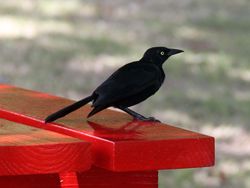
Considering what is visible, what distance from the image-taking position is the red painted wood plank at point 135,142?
9.26 ft

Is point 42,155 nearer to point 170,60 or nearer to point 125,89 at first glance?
point 125,89

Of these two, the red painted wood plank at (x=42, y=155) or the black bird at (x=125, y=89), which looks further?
the black bird at (x=125, y=89)

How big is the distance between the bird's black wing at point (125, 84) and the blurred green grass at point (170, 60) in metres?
3.43

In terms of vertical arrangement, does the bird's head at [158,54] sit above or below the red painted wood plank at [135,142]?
above

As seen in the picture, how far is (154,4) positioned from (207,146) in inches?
371

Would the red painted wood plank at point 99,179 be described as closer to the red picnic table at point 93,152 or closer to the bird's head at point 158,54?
the red picnic table at point 93,152

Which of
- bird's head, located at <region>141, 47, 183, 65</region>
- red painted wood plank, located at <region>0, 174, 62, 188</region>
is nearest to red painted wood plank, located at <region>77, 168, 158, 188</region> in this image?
red painted wood plank, located at <region>0, 174, 62, 188</region>

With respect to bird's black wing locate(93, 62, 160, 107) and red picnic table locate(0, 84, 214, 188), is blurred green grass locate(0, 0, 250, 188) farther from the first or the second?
red picnic table locate(0, 84, 214, 188)

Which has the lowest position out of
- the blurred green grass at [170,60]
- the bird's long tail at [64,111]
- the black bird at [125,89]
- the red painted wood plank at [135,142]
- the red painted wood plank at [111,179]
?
the red painted wood plank at [111,179]

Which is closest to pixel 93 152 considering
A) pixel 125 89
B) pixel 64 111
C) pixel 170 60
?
pixel 64 111

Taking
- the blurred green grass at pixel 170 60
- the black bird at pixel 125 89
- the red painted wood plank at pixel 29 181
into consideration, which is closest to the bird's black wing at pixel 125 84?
the black bird at pixel 125 89

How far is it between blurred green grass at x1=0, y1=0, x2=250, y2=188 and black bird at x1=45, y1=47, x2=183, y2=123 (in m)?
3.40

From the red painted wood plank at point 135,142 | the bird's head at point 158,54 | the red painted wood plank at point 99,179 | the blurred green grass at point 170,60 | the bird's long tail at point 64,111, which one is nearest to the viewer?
the red painted wood plank at point 135,142

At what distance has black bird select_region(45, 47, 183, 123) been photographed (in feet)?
10.4
